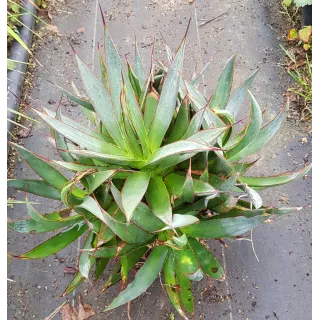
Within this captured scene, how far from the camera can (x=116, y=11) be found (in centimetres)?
328

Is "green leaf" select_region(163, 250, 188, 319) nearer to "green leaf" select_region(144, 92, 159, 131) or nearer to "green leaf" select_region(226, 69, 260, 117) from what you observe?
"green leaf" select_region(144, 92, 159, 131)

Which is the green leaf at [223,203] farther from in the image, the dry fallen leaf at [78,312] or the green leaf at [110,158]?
the dry fallen leaf at [78,312]

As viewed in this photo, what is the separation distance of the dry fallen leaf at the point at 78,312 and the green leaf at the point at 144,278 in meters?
0.54

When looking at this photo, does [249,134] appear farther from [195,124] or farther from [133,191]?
[133,191]

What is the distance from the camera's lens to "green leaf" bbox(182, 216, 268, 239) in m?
1.66

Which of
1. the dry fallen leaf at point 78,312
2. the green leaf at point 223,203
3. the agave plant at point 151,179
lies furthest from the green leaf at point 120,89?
the dry fallen leaf at point 78,312

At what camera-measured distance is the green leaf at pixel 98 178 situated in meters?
1.57

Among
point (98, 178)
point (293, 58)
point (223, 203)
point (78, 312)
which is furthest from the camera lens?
point (293, 58)

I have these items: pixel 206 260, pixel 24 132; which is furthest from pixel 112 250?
pixel 24 132

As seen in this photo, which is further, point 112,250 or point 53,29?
point 53,29

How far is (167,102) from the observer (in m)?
1.65

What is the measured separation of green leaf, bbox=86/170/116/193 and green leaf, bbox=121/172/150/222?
0.08 m

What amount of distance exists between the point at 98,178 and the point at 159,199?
0.82ft

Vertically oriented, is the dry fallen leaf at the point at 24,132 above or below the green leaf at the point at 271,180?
below
